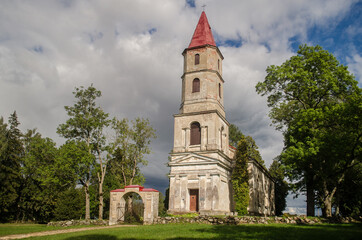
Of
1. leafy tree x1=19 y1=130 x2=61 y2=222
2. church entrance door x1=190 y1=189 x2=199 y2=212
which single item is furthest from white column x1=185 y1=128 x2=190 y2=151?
leafy tree x1=19 y1=130 x2=61 y2=222

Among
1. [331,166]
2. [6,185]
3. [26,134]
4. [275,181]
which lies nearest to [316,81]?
[331,166]

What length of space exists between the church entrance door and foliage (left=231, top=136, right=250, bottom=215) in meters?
3.96

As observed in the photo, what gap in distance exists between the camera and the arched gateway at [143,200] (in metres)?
21.7

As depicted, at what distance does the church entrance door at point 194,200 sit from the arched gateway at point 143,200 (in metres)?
7.04

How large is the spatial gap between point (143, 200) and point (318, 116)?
15.3 meters

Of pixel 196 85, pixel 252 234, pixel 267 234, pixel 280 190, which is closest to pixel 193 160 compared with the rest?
pixel 196 85

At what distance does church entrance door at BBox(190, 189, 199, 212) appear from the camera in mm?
28344

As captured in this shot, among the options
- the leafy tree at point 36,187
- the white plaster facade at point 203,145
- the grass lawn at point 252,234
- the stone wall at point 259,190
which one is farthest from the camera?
the leafy tree at point 36,187

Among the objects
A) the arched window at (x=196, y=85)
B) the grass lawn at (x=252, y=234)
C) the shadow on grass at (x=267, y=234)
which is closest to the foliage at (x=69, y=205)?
the arched window at (x=196, y=85)

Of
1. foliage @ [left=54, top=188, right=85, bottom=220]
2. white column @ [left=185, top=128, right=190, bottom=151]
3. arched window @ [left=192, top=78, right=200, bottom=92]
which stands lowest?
foliage @ [left=54, top=188, right=85, bottom=220]

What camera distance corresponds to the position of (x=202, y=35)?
33938 millimetres

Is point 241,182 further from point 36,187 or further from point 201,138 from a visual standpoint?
point 36,187

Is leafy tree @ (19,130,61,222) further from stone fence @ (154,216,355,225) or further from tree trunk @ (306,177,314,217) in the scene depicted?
tree trunk @ (306,177,314,217)

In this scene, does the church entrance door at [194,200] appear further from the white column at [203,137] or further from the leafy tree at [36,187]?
the leafy tree at [36,187]
